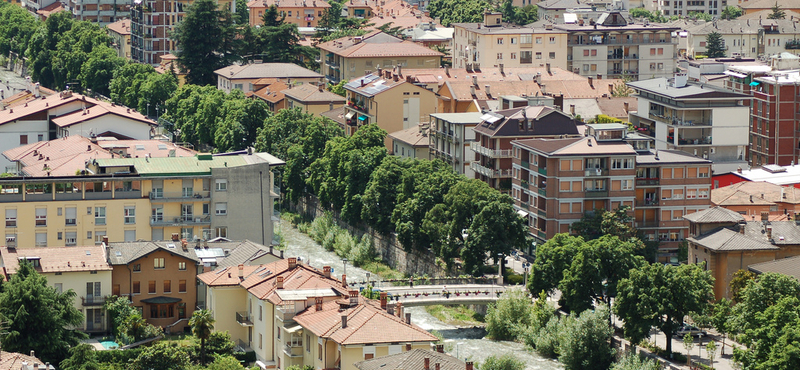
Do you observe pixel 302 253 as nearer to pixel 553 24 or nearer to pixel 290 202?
pixel 290 202

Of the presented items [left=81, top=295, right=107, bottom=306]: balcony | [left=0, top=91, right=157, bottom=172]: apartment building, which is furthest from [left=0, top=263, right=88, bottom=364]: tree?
[left=0, top=91, right=157, bottom=172]: apartment building

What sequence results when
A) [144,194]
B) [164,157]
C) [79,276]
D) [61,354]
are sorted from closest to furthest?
[61,354] < [79,276] < [144,194] < [164,157]

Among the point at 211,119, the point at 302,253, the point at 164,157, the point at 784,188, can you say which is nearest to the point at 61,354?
the point at 164,157

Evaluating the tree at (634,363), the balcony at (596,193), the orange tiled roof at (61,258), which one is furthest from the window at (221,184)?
the tree at (634,363)

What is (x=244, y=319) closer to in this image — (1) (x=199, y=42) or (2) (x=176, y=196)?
(2) (x=176, y=196)

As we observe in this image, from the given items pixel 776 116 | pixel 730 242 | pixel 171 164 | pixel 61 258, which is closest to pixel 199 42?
pixel 776 116

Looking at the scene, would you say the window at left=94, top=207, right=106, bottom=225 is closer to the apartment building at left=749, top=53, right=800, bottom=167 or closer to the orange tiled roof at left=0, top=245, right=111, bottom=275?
the orange tiled roof at left=0, top=245, right=111, bottom=275
